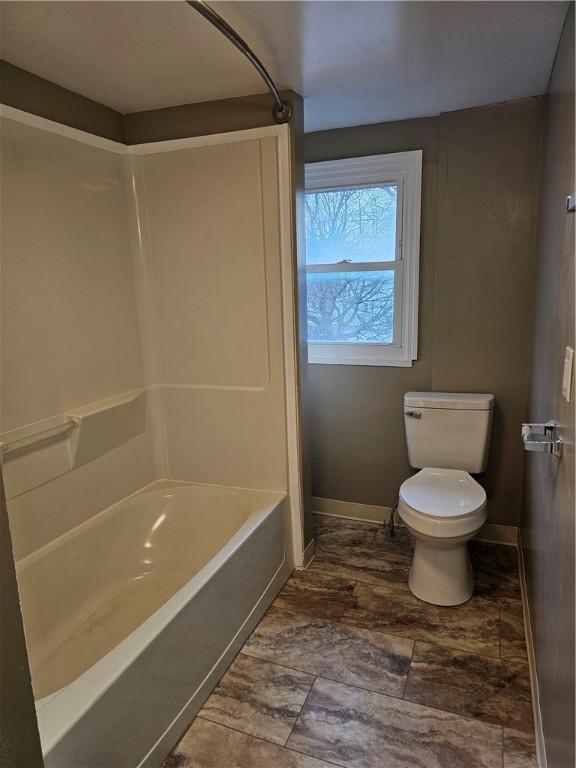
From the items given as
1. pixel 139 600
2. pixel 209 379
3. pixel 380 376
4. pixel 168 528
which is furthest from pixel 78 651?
pixel 380 376

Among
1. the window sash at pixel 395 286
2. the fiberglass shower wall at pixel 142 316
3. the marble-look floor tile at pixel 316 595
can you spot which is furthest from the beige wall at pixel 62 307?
the window sash at pixel 395 286

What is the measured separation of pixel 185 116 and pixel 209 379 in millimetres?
1221

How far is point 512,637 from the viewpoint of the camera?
6.47ft

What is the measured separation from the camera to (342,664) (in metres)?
1.87

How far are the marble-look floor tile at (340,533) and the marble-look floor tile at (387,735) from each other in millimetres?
975

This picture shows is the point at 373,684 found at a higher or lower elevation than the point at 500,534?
lower

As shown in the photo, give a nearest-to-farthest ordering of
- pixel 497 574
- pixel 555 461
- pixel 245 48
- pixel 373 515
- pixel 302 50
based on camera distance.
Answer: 1. pixel 555 461
2. pixel 245 48
3. pixel 302 50
4. pixel 497 574
5. pixel 373 515

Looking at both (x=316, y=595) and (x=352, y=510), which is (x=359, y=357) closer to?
(x=352, y=510)

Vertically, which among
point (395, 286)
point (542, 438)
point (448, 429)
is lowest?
point (448, 429)

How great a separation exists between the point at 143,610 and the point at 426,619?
3.98 feet

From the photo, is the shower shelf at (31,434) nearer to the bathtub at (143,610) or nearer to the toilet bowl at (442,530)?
the bathtub at (143,610)

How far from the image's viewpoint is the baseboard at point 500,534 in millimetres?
2600

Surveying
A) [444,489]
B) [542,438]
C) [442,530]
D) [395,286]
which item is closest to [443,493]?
[444,489]

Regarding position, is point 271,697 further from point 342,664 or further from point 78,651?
point 78,651
